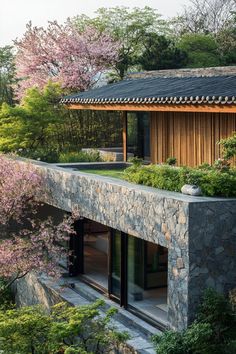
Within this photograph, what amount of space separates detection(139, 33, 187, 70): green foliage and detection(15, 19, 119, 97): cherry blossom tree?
2051mm

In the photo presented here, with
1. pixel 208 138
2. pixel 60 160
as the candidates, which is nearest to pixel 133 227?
pixel 208 138

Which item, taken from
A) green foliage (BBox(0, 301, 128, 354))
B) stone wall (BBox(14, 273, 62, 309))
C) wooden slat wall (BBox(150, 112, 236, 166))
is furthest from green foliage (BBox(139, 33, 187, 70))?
green foliage (BBox(0, 301, 128, 354))

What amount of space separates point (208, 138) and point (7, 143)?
10.0 m

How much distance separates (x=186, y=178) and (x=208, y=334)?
11.0 feet

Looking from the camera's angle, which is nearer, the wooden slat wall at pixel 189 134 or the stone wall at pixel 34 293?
the wooden slat wall at pixel 189 134

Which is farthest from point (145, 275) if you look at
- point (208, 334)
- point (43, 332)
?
point (208, 334)

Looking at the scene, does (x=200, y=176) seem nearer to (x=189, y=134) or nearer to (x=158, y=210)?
(x=158, y=210)

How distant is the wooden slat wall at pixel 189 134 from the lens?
15.6 m

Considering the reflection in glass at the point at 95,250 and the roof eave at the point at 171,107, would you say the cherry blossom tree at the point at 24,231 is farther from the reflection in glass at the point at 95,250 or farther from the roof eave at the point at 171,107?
the roof eave at the point at 171,107

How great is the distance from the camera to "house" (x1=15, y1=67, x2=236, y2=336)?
473 inches

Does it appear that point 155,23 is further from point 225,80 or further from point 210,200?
point 210,200

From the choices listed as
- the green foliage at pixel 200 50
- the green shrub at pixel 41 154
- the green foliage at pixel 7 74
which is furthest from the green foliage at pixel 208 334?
the green foliage at pixel 7 74

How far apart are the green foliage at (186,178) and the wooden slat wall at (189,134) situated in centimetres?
180

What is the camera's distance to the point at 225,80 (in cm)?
1666
